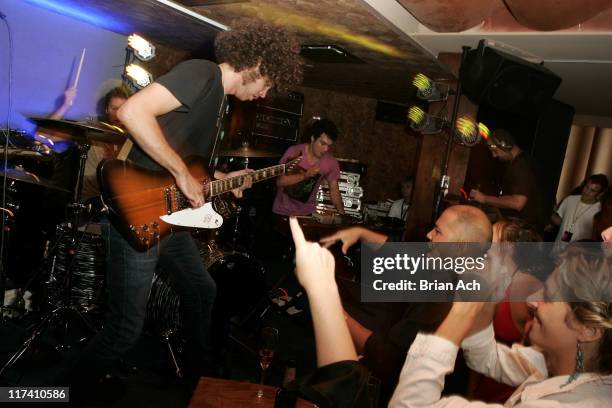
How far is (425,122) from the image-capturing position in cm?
402

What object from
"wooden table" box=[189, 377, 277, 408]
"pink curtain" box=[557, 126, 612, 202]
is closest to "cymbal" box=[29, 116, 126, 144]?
"wooden table" box=[189, 377, 277, 408]

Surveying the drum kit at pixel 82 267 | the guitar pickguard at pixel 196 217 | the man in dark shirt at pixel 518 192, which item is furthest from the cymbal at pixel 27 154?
the man in dark shirt at pixel 518 192

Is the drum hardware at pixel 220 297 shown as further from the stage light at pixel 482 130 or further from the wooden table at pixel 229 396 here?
the stage light at pixel 482 130

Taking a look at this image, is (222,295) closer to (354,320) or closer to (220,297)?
(220,297)

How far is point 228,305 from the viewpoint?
10.5ft

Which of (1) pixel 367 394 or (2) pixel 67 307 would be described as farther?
(2) pixel 67 307

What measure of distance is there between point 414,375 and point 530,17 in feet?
9.72

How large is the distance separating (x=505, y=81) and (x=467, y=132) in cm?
90

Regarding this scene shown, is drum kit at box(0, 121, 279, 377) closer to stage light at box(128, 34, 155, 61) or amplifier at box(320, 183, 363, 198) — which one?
stage light at box(128, 34, 155, 61)

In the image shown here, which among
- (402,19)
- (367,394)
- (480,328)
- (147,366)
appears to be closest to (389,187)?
(402,19)

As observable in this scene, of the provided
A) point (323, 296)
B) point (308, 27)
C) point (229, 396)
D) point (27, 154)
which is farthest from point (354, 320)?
point (308, 27)

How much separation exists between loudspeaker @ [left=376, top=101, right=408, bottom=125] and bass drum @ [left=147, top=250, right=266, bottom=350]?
5288 mm

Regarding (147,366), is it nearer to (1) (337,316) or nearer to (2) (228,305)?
(2) (228,305)

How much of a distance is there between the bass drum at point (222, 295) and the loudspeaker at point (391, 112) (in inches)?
208
